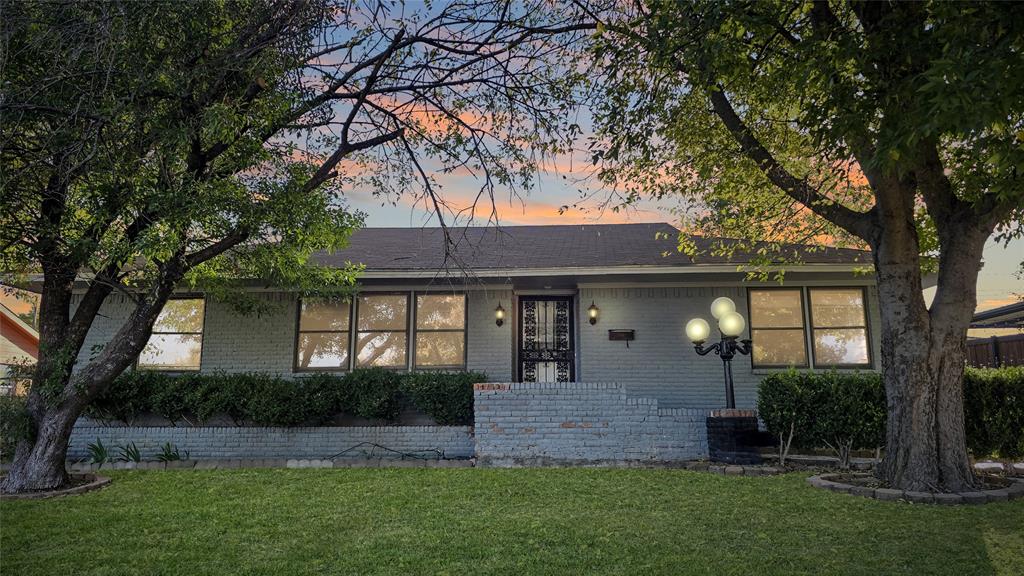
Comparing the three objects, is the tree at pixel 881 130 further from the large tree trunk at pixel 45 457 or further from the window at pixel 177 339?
the window at pixel 177 339

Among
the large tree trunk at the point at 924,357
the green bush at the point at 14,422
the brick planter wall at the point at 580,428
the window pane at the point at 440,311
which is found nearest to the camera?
the large tree trunk at the point at 924,357

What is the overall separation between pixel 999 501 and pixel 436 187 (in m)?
6.51

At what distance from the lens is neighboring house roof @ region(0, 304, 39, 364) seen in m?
20.6

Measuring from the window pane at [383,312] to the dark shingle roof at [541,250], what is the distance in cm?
78

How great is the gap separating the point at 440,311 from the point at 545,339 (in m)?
2.16

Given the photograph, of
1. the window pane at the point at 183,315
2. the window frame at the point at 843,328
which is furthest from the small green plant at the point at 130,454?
the window frame at the point at 843,328

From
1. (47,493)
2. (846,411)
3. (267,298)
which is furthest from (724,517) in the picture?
(267,298)

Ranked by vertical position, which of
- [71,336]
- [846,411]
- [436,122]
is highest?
[436,122]

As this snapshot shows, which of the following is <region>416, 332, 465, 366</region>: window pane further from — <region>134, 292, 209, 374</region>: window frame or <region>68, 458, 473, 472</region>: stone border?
<region>134, 292, 209, 374</region>: window frame

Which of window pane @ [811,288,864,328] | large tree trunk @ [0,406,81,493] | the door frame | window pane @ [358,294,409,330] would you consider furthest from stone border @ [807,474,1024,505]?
large tree trunk @ [0,406,81,493]

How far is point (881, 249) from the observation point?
22.7 ft

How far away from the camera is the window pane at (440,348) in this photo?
11.6 metres

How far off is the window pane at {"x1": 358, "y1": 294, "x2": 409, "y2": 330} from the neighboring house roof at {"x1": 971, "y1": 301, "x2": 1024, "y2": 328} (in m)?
15.0

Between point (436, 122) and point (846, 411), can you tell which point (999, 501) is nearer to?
point (846, 411)
